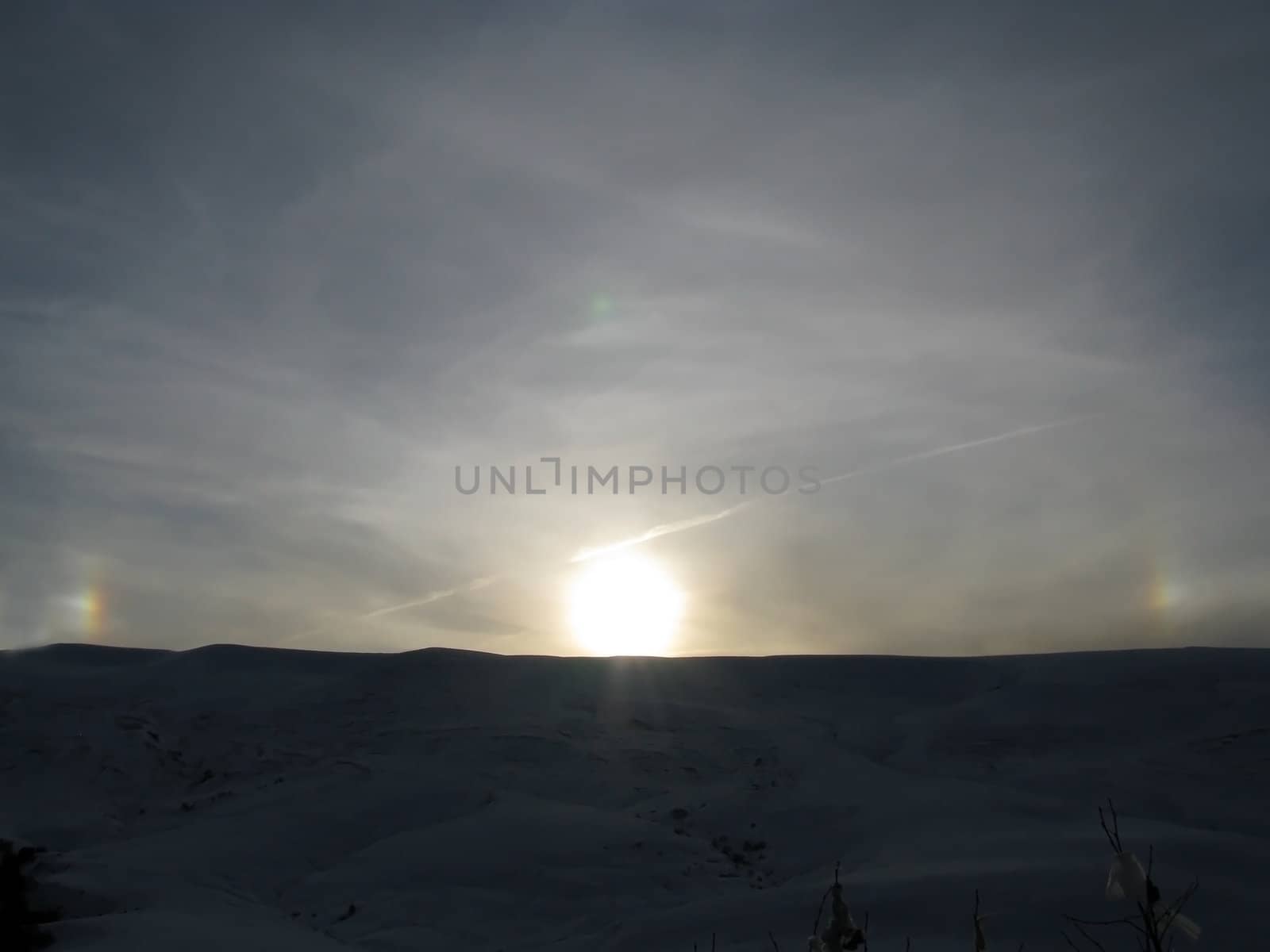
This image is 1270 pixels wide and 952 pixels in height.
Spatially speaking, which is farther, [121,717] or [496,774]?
[121,717]

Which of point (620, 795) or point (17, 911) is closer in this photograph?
point (17, 911)

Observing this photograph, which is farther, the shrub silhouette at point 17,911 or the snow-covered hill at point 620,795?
the snow-covered hill at point 620,795

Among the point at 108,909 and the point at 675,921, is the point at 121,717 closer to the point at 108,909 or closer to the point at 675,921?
the point at 108,909

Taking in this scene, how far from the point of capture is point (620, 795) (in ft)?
48.7

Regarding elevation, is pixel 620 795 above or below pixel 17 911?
above

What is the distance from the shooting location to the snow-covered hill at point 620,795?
29.7 feet

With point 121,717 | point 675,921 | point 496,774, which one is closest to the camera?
point 675,921

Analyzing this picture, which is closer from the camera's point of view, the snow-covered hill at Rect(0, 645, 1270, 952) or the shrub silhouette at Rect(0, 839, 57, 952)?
the shrub silhouette at Rect(0, 839, 57, 952)

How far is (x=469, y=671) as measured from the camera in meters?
21.7

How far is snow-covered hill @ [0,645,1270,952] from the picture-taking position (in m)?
9.04

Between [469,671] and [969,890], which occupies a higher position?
[469,671]

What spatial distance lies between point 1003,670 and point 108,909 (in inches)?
712

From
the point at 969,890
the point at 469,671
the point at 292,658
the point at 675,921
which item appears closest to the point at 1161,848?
the point at 969,890

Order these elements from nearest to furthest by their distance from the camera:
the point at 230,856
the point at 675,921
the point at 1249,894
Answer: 1. the point at 1249,894
2. the point at 675,921
3. the point at 230,856
